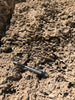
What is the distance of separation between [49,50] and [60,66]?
0.24 meters

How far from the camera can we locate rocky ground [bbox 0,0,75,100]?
1067 millimetres

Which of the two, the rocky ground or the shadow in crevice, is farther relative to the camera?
the shadow in crevice

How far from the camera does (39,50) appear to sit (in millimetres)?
1294

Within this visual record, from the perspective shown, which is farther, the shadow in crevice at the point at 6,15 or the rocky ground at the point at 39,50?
the shadow in crevice at the point at 6,15

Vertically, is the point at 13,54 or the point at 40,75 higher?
the point at 13,54

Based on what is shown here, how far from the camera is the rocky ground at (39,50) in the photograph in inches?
42.0

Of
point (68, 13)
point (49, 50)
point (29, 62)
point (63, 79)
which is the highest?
point (68, 13)

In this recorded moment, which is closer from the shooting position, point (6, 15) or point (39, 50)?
point (39, 50)

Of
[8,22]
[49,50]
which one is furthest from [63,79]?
[8,22]

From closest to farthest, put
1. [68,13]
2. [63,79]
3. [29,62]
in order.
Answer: [63,79], [29,62], [68,13]

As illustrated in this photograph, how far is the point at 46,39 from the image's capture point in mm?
1320

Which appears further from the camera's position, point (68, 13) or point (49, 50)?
point (68, 13)

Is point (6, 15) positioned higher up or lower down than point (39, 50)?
higher up

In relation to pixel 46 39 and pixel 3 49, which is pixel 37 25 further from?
pixel 3 49
